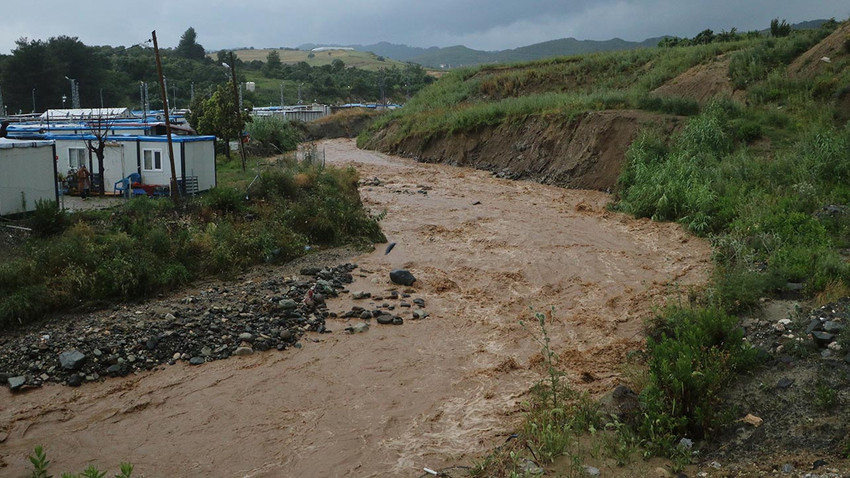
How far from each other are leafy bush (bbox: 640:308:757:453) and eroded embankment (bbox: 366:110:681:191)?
58.6 feet

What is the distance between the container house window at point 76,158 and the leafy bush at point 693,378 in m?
18.9

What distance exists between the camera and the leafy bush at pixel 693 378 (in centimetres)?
847

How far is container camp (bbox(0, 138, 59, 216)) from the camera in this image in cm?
1644

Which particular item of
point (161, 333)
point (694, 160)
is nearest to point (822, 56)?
point (694, 160)

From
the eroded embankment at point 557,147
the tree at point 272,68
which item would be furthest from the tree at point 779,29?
the tree at point 272,68

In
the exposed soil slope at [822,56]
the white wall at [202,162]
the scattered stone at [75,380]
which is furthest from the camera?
the exposed soil slope at [822,56]

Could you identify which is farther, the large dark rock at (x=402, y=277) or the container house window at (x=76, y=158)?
the container house window at (x=76, y=158)

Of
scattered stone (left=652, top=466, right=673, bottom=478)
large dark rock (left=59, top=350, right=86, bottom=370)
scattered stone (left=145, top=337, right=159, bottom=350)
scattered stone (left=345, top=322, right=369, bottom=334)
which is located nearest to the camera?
scattered stone (left=652, top=466, right=673, bottom=478)

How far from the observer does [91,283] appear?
14.3m

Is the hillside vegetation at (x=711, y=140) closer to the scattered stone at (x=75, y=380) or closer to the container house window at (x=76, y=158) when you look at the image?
the scattered stone at (x=75, y=380)

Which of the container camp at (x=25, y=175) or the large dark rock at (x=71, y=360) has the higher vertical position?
the container camp at (x=25, y=175)

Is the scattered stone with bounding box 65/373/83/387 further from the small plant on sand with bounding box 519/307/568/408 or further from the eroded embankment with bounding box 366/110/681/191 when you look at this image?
the eroded embankment with bounding box 366/110/681/191

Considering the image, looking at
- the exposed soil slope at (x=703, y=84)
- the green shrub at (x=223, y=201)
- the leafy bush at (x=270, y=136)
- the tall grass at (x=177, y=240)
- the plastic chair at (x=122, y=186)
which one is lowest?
the tall grass at (x=177, y=240)

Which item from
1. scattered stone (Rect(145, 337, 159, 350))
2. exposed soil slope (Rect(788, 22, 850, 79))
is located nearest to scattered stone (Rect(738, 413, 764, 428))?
scattered stone (Rect(145, 337, 159, 350))
